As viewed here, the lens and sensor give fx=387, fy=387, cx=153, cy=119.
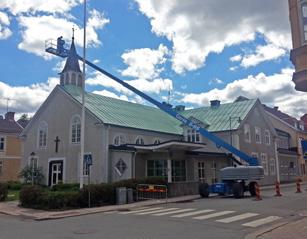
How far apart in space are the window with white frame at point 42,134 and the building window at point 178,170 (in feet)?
40.7

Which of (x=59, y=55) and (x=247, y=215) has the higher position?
(x=59, y=55)

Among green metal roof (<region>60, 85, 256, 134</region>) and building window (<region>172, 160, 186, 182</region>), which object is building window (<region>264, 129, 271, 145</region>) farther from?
building window (<region>172, 160, 186, 182</region>)

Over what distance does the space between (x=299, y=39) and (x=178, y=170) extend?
27.6 metres

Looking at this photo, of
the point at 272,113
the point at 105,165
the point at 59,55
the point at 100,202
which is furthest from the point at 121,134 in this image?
the point at 272,113

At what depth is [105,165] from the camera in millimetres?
30422

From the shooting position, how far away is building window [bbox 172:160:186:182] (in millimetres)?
32275

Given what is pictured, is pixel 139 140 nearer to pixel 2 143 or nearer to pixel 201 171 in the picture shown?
pixel 201 171

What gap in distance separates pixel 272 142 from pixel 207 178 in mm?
14249

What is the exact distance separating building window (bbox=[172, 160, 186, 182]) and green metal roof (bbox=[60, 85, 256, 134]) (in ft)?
16.2

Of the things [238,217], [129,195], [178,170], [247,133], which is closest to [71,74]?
[178,170]

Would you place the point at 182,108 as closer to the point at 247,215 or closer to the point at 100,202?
the point at 100,202

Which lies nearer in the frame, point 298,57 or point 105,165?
point 298,57

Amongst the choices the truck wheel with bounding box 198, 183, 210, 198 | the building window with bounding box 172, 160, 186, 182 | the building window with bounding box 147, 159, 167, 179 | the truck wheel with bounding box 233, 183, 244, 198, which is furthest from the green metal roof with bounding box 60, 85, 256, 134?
the truck wheel with bounding box 233, 183, 244, 198

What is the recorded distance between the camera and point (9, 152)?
5025 cm
